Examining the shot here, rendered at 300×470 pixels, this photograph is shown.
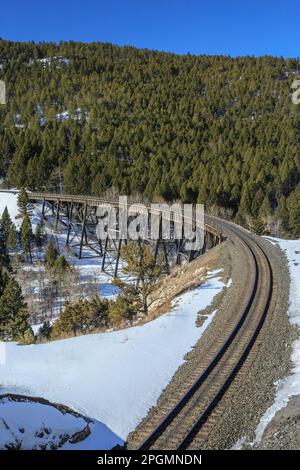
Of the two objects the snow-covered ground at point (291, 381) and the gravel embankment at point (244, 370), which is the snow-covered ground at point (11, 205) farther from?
the snow-covered ground at point (291, 381)

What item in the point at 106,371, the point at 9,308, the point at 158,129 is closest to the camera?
the point at 106,371

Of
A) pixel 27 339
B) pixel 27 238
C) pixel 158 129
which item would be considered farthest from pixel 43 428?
pixel 158 129

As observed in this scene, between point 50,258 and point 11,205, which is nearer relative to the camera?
point 50,258

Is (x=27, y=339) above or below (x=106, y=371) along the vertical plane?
below

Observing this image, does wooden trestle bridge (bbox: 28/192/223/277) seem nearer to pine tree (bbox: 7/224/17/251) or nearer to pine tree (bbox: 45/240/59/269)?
pine tree (bbox: 45/240/59/269)

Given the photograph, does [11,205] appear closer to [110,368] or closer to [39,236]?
[39,236]

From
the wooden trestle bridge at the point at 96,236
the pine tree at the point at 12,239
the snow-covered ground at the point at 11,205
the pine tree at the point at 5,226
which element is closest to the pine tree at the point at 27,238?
the pine tree at the point at 12,239
